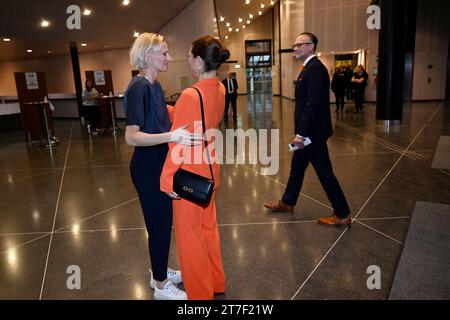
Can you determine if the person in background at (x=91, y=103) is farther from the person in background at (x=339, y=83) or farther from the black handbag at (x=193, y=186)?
the black handbag at (x=193, y=186)

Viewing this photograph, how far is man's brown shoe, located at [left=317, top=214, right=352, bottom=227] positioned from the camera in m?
3.43

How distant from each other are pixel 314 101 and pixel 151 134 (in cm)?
170

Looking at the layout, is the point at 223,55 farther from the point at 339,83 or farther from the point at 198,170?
the point at 339,83

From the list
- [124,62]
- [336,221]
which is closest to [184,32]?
[124,62]

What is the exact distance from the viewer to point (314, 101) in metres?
3.14

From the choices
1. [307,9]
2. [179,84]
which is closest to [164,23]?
[179,84]

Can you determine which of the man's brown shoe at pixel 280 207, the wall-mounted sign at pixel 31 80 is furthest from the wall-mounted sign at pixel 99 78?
the man's brown shoe at pixel 280 207

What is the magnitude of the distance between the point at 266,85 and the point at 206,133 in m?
30.1

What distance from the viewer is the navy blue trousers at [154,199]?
212 centimetres

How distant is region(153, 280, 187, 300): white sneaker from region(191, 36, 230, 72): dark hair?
1.45 metres

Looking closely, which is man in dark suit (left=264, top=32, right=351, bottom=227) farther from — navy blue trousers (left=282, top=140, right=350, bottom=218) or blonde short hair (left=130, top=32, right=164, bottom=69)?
blonde short hair (left=130, top=32, right=164, bottom=69)

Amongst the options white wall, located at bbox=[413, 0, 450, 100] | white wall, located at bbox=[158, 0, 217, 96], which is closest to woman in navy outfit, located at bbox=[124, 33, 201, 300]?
white wall, located at bbox=[158, 0, 217, 96]

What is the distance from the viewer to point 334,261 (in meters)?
2.82
